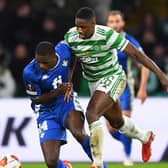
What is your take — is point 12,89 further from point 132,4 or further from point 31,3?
point 132,4

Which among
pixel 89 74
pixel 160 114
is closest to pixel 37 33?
pixel 160 114

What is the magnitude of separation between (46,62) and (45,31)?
644 centimetres

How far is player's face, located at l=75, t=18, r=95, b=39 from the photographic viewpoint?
10383 millimetres

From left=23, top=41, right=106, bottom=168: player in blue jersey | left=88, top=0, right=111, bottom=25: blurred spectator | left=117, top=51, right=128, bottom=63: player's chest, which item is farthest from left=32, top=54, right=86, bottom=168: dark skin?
left=88, top=0, right=111, bottom=25: blurred spectator

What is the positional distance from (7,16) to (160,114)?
3.65 m

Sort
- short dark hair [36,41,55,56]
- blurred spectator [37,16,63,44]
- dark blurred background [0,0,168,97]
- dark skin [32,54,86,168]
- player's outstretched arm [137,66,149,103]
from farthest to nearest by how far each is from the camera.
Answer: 1. blurred spectator [37,16,63,44]
2. dark blurred background [0,0,168,97]
3. player's outstretched arm [137,66,149,103]
4. dark skin [32,54,86,168]
5. short dark hair [36,41,55,56]

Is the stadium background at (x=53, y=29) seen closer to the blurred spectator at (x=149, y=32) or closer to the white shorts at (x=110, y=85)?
the blurred spectator at (x=149, y=32)

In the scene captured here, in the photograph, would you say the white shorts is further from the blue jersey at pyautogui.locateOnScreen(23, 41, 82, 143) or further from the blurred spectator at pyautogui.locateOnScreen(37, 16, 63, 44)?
the blurred spectator at pyautogui.locateOnScreen(37, 16, 63, 44)

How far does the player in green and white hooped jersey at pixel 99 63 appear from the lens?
33.9ft

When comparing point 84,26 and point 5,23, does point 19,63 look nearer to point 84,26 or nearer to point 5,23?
point 5,23

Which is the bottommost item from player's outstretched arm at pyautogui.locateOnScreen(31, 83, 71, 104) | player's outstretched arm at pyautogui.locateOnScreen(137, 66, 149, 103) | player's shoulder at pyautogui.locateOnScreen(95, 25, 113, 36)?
player's outstretched arm at pyautogui.locateOnScreen(137, 66, 149, 103)

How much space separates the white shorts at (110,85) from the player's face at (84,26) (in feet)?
2.11

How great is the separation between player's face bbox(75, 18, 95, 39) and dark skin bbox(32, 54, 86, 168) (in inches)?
16.1

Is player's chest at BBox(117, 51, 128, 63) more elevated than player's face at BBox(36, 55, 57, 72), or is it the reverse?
player's face at BBox(36, 55, 57, 72)
